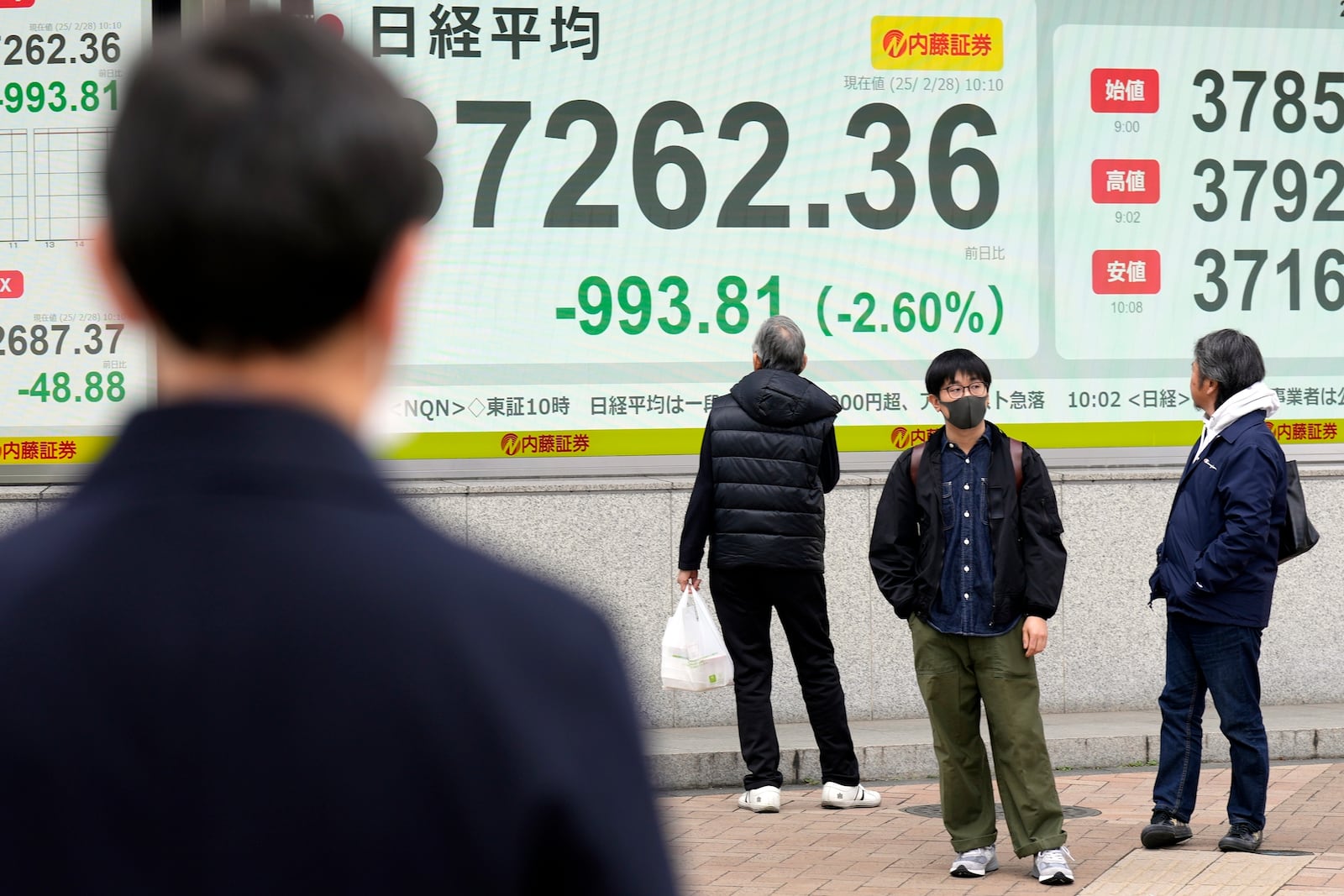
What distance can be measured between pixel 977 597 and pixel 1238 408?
4.01 feet

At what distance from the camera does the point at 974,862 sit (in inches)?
239

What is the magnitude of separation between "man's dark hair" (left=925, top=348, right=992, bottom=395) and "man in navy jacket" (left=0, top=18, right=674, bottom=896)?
519 cm

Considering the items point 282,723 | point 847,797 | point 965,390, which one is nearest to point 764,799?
point 847,797

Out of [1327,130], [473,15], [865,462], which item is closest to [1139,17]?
[1327,130]

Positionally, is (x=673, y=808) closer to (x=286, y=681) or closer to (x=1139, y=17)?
(x=1139, y=17)

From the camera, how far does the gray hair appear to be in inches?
293

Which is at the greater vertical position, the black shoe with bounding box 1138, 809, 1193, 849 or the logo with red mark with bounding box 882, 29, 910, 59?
the logo with red mark with bounding box 882, 29, 910, 59

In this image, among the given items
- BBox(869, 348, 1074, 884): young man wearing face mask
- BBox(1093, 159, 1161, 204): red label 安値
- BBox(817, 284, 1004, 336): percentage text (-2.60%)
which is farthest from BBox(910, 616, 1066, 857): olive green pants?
BBox(1093, 159, 1161, 204): red label 安値

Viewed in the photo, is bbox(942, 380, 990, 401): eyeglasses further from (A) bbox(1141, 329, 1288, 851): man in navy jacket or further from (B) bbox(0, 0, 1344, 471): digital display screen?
(B) bbox(0, 0, 1344, 471): digital display screen

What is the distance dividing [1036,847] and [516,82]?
463cm

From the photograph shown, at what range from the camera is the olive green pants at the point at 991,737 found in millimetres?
5949

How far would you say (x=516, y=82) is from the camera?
8.71 metres

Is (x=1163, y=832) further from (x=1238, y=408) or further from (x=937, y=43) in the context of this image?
(x=937, y=43)

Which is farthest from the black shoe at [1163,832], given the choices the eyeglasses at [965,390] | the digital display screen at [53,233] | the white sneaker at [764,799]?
the digital display screen at [53,233]
